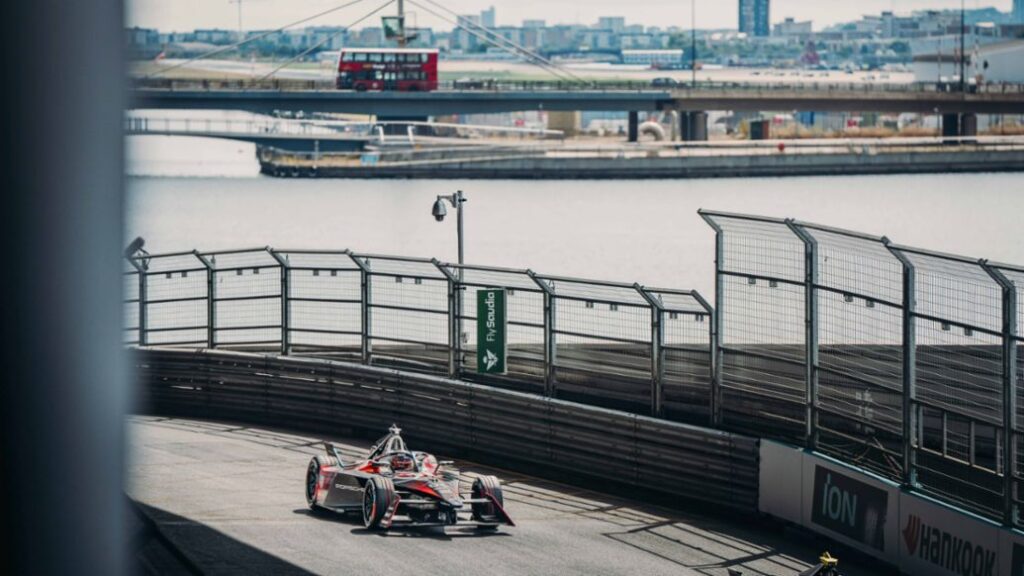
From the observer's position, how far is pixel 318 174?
5487 inches

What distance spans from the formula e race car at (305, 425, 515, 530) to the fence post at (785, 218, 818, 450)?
3.46 metres

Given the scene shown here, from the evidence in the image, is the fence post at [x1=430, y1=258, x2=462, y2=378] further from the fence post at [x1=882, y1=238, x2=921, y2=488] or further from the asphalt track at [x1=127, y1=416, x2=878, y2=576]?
the fence post at [x1=882, y1=238, x2=921, y2=488]

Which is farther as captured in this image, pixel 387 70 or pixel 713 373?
pixel 387 70

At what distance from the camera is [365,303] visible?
82.4ft

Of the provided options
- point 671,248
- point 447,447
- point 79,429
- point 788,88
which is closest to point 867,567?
point 447,447

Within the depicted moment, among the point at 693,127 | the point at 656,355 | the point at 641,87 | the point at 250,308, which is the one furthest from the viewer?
the point at 693,127

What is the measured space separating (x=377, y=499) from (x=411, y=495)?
475mm

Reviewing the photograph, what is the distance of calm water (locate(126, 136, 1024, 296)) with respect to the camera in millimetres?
93188

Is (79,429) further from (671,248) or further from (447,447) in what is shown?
(671,248)

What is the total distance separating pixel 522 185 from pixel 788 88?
881 inches

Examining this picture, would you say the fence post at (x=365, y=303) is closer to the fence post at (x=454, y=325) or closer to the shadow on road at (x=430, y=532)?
the fence post at (x=454, y=325)

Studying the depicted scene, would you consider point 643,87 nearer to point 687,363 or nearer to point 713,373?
point 687,363

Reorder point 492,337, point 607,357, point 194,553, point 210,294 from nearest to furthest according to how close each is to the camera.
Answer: point 194,553
point 607,357
point 492,337
point 210,294

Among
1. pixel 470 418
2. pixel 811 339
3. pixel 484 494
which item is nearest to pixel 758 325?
pixel 811 339
